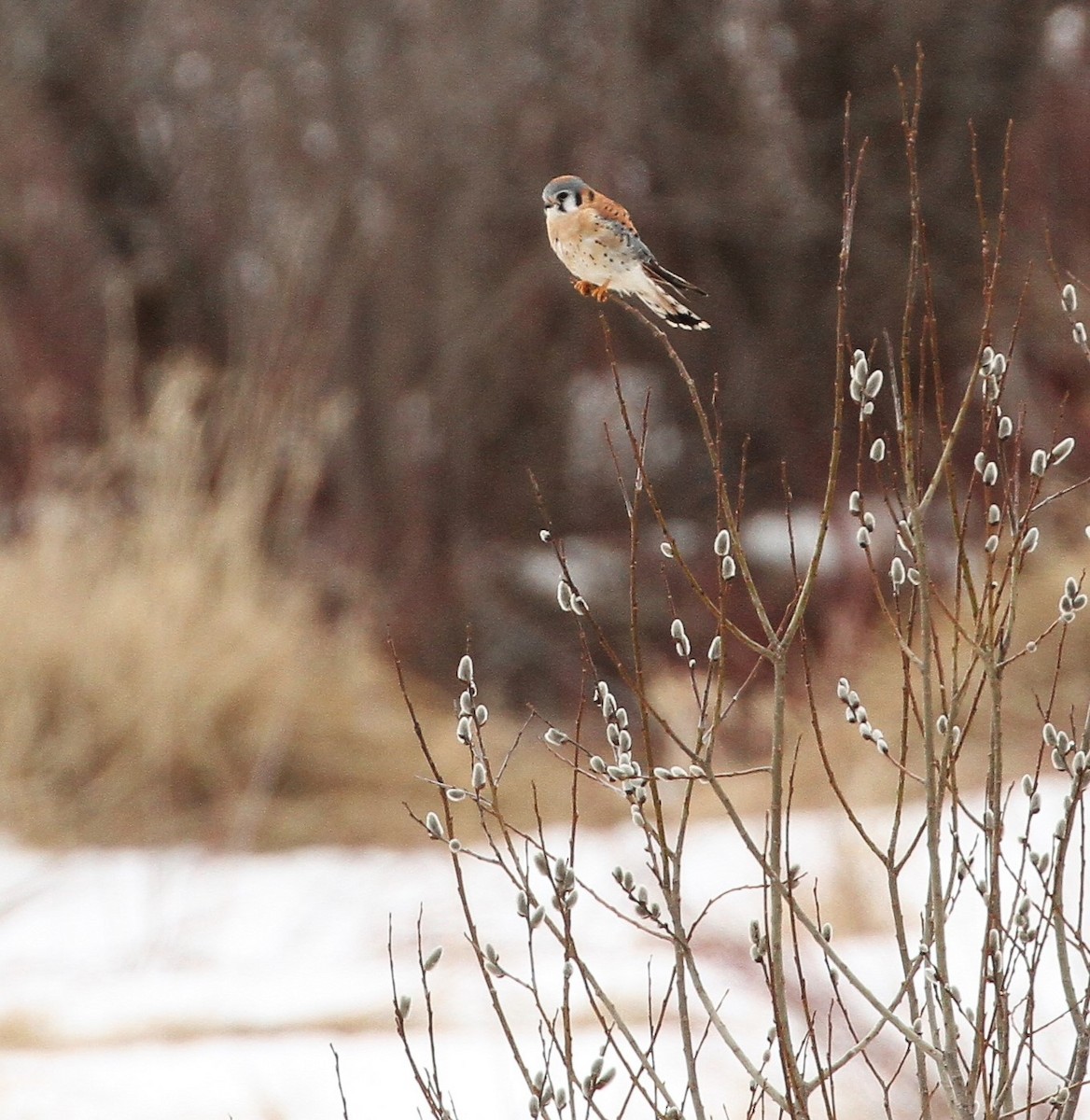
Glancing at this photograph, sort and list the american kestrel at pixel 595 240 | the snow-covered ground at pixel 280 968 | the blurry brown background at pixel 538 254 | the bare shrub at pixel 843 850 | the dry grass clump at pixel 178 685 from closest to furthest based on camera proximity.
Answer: the american kestrel at pixel 595 240, the bare shrub at pixel 843 850, the snow-covered ground at pixel 280 968, the dry grass clump at pixel 178 685, the blurry brown background at pixel 538 254

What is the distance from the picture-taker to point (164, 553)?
18.7 feet

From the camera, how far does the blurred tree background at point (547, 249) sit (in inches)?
307

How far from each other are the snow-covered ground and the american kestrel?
107 centimetres

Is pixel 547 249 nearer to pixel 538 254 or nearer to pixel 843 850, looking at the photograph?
pixel 538 254

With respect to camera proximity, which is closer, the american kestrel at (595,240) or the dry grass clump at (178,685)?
the american kestrel at (595,240)

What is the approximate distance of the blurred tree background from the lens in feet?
25.6

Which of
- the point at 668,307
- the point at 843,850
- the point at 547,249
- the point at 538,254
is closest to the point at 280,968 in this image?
the point at 843,850

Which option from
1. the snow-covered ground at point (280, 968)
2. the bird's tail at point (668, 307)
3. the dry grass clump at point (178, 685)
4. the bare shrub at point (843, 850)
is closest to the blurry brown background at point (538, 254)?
the bare shrub at point (843, 850)

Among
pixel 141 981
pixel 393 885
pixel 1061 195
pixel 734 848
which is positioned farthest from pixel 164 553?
pixel 1061 195

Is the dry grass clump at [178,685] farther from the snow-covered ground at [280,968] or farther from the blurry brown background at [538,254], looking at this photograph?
the blurry brown background at [538,254]

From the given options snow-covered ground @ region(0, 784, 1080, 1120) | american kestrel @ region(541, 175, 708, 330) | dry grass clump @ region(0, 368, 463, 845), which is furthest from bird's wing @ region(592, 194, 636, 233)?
dry grass clump @ region(0, 368, 463, 845)

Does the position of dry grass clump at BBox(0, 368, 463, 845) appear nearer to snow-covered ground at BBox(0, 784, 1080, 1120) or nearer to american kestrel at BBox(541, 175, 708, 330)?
snow-covered ground at BBox(0, 784, 1080, 1120)

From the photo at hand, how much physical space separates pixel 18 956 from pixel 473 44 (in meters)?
5.32

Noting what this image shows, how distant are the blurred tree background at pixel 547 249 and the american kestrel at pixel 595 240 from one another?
6.25 m
